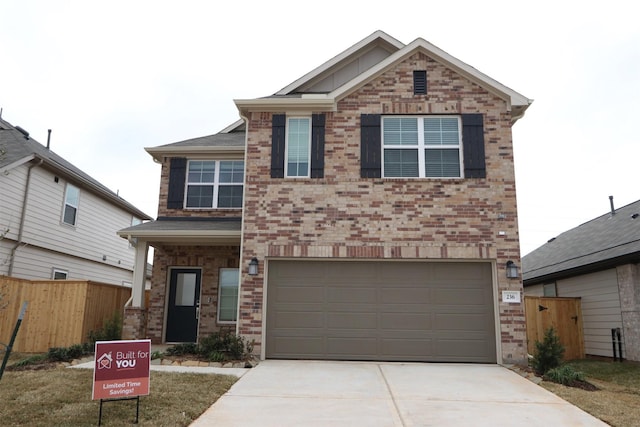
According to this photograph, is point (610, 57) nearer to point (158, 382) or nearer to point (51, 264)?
point (158, 382)

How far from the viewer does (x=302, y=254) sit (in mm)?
10781

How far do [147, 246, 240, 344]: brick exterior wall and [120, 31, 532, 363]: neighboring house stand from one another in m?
1.29

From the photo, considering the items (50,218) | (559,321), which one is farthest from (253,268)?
(50,218)

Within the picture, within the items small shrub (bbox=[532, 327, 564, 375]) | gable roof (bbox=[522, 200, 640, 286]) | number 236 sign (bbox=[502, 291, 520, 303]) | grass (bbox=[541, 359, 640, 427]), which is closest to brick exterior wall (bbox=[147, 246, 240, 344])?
number 236 sign (bbox=[502, 291, 520, 303])

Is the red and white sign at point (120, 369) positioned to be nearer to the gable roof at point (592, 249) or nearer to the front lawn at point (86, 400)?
the front lawn at point (86, 400)

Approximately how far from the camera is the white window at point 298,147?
1130 cm

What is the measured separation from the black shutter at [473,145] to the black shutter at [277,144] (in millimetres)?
4088

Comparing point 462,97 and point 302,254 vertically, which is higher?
point 462,97

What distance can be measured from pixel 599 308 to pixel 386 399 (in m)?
8.56

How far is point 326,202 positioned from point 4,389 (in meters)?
6.66

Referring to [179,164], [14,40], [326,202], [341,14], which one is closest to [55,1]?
[14,40]

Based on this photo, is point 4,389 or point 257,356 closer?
Result: point 4,389

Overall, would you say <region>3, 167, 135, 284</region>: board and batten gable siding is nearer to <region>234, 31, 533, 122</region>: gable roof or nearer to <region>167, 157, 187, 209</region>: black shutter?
<region>167, 157, 187, 209</region>: black shutter

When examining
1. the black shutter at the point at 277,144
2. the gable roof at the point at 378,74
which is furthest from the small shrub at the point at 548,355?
the black shutter at the point at 277,144
